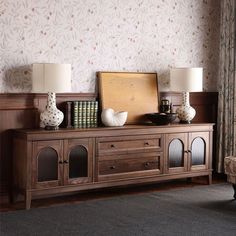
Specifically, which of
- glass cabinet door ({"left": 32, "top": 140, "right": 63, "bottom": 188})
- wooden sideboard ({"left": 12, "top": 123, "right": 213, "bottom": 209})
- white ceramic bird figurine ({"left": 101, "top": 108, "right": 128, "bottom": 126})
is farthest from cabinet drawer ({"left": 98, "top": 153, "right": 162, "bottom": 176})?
glass cabinet door ({"left": 32, "top": 140, "right": 63, "bottom": 188})

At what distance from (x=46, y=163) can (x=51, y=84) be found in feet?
2.46

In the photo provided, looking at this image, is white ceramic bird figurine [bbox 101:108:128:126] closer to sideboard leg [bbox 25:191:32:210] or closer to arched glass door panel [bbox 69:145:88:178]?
arched glass door panel [bbox 69:145:88:178]

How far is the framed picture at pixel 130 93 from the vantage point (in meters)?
5.49

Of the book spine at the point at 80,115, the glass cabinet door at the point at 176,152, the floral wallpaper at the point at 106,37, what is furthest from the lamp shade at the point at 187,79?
the book spine at the point at 80,115

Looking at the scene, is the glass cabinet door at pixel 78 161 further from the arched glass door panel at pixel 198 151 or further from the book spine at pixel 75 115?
the arched glass door panel at pixel 198 151

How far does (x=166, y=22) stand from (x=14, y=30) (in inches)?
74.6

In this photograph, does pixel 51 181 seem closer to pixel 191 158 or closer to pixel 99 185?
pixel 99 185

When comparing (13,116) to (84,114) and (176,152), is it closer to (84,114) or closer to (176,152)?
(84,114)

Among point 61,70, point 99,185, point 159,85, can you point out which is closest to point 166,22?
point 159,85

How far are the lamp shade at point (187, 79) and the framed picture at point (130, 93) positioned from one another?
0.83 feet

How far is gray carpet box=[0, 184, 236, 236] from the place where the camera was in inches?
158

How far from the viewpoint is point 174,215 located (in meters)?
4.47

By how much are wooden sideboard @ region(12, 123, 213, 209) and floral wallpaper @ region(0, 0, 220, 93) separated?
642 mm

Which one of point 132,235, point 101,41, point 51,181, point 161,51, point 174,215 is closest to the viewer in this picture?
point 132,235
